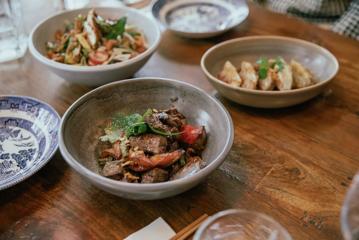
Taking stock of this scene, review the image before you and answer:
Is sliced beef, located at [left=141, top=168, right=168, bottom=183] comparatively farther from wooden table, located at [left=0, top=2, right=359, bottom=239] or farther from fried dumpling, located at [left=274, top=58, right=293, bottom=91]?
fried dumpling, located at [left=274, top=58, right=293, bottom=91]

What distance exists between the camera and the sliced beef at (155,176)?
96cm

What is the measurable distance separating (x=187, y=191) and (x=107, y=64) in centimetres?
54

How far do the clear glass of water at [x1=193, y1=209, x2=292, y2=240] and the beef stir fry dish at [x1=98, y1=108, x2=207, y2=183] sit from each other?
6.2 inches

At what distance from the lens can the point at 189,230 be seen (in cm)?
91

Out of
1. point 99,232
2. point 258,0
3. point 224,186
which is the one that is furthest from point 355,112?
point 258,0

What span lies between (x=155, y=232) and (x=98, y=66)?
1.90ft

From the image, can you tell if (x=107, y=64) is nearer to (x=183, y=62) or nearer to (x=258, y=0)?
(x=183, y=62)

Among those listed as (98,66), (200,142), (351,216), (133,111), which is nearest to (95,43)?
(98,66)

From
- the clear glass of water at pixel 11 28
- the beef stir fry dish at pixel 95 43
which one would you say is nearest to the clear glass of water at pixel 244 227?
the beef stir fry dish at pixel 95 43

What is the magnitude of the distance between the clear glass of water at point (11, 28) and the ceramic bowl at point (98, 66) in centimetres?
14

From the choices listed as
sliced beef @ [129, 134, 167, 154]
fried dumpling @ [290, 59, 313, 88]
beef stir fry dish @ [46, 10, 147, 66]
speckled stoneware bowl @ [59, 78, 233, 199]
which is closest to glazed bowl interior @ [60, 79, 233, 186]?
speckled stoneware bowl @ [59, 78, 233, 199]

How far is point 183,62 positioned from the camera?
1550mm

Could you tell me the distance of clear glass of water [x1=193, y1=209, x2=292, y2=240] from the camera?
0.83 m

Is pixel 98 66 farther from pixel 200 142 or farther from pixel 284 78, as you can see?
pixel 284 78
